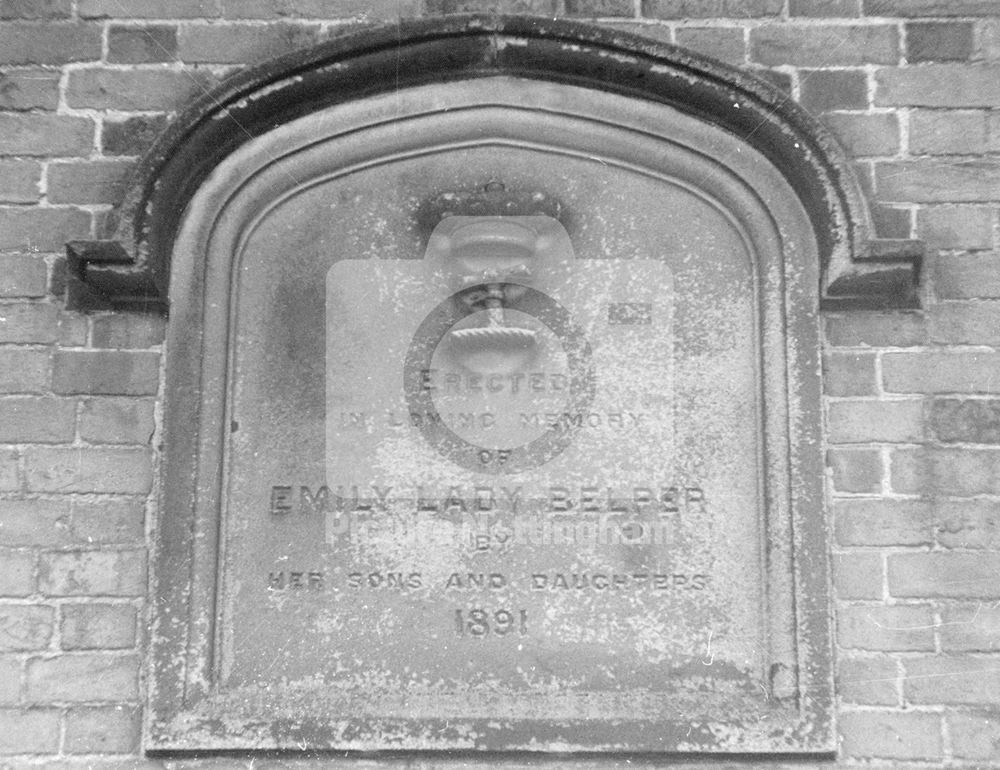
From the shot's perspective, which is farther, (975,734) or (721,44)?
(721,44)

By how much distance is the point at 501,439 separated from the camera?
85.8 inches

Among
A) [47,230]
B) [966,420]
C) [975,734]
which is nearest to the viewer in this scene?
[975,734]

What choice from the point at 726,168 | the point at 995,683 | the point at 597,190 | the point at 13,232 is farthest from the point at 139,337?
the point at 995,683

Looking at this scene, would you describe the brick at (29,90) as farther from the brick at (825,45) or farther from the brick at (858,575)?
the brick at (858,575)

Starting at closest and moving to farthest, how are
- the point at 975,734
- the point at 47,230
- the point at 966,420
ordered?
1. the point at 975,734
2. the point at 966,420
3. the point at 47,230

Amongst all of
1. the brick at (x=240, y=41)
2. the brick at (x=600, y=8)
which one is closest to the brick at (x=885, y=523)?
the brick at (x=600, y=8)

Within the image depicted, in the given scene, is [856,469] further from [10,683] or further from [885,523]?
[10,683]

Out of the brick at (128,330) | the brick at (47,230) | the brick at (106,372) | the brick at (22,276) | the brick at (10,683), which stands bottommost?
the brick at (10,683)

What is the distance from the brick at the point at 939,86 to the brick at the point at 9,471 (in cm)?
189

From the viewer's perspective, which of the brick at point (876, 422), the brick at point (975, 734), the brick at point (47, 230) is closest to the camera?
the brick at point (975, 734)

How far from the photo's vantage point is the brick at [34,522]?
2.09 meters

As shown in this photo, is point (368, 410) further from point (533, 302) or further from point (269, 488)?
point (533, 302)

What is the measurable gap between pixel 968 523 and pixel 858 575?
0.77 feet

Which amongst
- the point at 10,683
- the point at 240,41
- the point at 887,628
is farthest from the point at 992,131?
the point at 10,683
